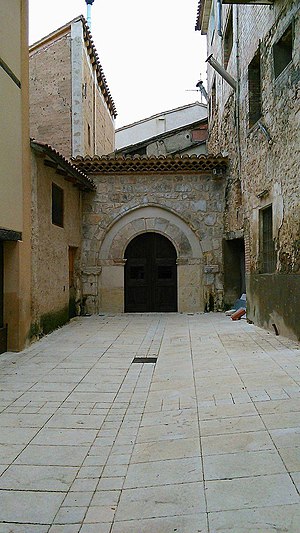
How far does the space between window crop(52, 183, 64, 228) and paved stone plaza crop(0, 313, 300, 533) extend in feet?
12.5

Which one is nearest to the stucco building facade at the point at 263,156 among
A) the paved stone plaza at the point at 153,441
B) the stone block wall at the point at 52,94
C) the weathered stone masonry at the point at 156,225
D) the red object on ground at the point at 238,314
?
the weathered stone masonry at the point at 156,225

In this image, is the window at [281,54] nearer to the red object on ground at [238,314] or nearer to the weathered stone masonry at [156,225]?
the weathered stone masonry at [156,225]

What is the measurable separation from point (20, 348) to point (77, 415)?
3424 millimetres

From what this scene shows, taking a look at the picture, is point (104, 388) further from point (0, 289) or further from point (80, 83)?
point (80, 83)

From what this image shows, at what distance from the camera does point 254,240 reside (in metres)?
9.80

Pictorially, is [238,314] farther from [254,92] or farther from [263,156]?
[254,92]

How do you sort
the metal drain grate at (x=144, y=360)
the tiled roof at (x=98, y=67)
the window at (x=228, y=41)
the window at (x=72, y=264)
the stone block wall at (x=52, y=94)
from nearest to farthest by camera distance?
the metal drain grate at (x=144, y=360) < the window at (x=72, y=264) < the window at (x=228, y=41) < the stone block wall at (x=52, y=94) < the tiled roof at (x=98, y=67)

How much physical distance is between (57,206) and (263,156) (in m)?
4.52

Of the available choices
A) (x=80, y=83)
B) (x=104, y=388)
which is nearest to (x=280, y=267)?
(x=104, y=388)

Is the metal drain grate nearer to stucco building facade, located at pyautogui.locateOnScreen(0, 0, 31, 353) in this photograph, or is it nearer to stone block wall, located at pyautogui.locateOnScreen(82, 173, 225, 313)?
stucco building facade, located at pyautogui.locateOnScreen(0, 0, 31, 353)

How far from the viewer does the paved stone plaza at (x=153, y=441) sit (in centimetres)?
266

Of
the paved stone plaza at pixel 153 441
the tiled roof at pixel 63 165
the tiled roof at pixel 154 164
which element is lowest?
the paved stone plaza at pixel 153 441

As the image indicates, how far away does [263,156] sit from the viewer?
888 cm

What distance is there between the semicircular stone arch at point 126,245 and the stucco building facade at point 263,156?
1088 mm
